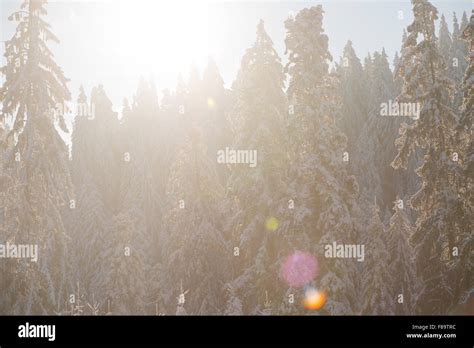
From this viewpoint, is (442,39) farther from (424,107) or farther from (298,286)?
(298,286)

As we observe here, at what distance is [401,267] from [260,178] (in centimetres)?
1109

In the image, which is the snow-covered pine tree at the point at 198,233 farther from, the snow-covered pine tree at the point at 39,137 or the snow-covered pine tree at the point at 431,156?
the snow-covered pine tree at the point at 431,156

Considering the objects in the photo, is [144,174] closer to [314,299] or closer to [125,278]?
[125,278]

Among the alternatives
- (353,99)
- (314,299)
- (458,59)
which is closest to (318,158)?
(314,299)

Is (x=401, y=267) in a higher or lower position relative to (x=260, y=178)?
lower

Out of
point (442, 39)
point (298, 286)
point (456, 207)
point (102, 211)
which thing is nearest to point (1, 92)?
point (298, 286)

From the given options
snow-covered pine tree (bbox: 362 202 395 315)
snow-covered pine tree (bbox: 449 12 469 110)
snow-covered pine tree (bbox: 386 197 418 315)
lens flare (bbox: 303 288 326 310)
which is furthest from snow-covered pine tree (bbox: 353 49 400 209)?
lens flare (bbox: 303 288 326 310)

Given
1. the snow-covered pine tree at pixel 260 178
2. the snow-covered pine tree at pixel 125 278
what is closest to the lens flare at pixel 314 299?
the snow-covered pine tree at pixel 260 178

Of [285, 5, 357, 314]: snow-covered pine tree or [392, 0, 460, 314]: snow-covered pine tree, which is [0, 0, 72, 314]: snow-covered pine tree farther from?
[392, 0, 460, 314]: snow-covered pine tree

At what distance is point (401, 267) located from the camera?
1150 inches

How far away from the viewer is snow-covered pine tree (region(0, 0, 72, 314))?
19.9 metres

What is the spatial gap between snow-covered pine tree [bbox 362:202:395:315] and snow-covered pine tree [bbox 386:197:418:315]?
0.56 metres
